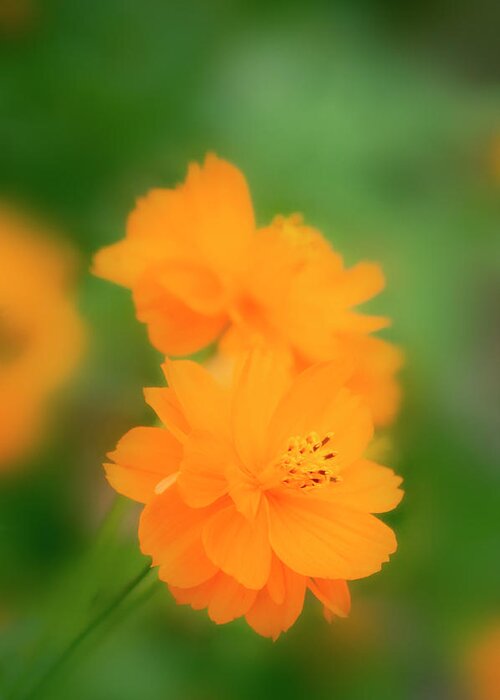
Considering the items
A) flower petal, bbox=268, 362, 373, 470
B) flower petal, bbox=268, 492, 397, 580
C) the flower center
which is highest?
flower petal, bbox=268, 362, 373, 470

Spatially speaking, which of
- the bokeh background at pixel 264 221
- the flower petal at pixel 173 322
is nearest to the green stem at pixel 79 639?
the bokeh background at pixel 264 221

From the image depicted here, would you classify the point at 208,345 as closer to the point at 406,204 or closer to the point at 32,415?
the point at 32,415

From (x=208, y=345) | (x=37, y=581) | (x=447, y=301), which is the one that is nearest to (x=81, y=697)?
(x=37, y=581)

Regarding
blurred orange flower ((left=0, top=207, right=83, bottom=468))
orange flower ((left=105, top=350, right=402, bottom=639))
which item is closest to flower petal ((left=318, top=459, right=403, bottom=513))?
orange flower ((left=105, top=350, right=402, bottom=639))

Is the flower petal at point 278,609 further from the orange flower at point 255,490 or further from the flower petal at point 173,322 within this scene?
the flower petal at point 173,322

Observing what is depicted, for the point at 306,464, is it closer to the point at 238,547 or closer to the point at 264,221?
the point at 238,547

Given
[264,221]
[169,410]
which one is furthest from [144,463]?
[264,221]

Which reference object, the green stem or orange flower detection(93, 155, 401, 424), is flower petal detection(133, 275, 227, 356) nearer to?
orange flower detection(93, 155, 401, 424)
